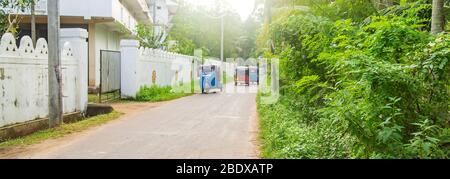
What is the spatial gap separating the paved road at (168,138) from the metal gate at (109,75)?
12.3ft

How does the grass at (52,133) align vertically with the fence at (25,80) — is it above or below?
below

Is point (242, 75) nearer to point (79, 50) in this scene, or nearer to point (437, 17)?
point (79, 50)

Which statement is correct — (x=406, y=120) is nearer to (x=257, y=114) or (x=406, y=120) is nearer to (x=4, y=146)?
(x=4, y=146)

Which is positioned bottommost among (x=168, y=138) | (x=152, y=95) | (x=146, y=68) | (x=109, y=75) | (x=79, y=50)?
(x=168, y=138)

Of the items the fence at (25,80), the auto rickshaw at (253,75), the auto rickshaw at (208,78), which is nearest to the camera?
the fence at (25,80)

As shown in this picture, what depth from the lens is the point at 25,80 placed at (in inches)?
421

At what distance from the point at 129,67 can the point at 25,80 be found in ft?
30.8

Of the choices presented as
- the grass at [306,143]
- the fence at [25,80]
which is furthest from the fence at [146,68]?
the grass at [306,143]

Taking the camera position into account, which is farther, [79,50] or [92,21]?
[92,21]

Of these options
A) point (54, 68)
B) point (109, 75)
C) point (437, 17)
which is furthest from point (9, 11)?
point (437, 17)

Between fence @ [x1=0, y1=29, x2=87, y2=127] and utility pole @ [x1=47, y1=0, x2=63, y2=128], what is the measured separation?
Answer: 1.28 feet

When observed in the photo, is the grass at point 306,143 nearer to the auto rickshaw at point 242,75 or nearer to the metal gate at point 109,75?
the metal gate at point 109,75

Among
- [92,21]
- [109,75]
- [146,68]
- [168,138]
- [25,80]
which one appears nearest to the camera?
[168,138]

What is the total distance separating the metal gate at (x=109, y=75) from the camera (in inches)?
700
